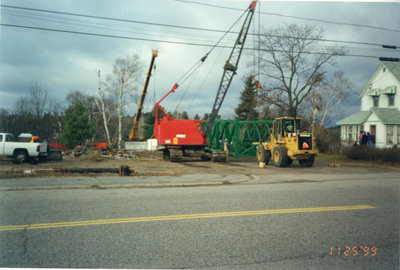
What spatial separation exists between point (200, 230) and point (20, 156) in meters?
17.1

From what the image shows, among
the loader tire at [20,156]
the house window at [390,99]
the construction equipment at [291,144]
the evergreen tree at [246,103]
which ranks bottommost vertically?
the loader tire at [20,156]

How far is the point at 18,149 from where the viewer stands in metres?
18.8

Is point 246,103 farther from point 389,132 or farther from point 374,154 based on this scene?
→ point 374,154

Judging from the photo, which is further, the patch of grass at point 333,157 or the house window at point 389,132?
the house window at point 389,132

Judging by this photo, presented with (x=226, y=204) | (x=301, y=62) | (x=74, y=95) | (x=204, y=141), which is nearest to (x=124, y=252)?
(x=226, y=204)

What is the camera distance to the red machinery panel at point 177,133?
880 inches

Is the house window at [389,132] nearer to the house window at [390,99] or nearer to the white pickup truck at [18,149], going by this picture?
the house window at [390,99]

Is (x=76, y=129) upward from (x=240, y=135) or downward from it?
upward

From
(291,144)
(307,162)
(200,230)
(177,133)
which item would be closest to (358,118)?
(307,162)

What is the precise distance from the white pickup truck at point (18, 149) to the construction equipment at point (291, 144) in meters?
14.7

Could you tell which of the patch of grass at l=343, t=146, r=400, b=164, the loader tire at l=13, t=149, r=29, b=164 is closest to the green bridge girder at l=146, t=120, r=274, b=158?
the patch of grass at l=343, t=146, r=400, b=164

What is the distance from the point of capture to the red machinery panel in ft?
73.4

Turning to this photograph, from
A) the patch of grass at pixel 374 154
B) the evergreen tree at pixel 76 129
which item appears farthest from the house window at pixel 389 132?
the evergreen tree at pixel 76 129
